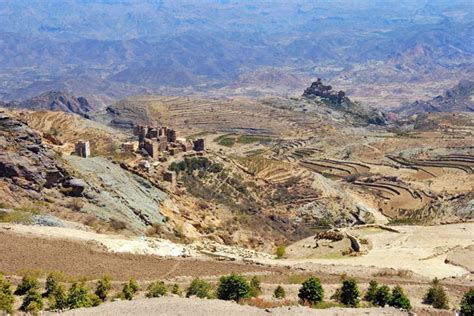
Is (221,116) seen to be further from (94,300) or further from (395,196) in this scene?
(94,300)

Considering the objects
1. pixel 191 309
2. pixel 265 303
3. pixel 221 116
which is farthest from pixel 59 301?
pixel 221 116

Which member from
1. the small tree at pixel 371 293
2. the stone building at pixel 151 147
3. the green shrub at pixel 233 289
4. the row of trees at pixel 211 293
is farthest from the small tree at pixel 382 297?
the stone building at pixel 151 147

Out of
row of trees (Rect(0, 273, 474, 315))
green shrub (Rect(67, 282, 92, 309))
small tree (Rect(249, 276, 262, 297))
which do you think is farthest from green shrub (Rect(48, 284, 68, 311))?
small tree (Rect(249, 276, 262, 297))

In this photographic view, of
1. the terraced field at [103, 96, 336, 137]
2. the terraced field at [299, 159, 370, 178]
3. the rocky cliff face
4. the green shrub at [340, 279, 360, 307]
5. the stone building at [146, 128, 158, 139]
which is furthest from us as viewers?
the rocky cliff face

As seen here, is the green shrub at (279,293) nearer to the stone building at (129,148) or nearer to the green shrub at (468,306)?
the green shrub at (468,306)

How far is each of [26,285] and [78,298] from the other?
2.28 metres

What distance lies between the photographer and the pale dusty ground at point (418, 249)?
92.5ft

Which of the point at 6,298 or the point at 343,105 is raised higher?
the point at 343,105

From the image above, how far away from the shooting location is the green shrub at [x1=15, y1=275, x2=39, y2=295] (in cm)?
1899

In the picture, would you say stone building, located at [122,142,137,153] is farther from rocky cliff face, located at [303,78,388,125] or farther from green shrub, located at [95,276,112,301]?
rocky cliff face, located at [303,78,388,125]

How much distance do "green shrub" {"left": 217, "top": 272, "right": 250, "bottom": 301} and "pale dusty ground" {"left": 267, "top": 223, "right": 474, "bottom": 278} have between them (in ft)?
29.0

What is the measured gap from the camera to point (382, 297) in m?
20.2

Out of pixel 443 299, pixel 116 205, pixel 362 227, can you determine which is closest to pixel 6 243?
pixel 116 205

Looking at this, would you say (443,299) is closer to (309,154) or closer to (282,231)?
(282,231)
